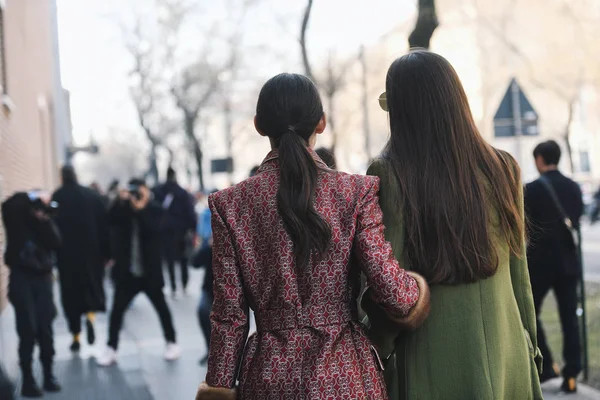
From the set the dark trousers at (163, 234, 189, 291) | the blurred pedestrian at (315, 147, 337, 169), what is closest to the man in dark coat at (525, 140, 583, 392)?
the blurred pedestrian at (315, 147, 337, 169)

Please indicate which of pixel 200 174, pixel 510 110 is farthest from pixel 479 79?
pixel 510 110

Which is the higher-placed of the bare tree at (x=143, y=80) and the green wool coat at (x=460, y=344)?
the bare tree at (x=143, y=80)

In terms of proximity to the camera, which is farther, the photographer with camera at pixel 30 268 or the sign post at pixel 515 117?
the sign post at pixel 515 117

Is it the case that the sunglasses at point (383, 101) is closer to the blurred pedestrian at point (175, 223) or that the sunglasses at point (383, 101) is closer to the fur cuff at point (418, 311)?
the fur cuff at point (418, 311)

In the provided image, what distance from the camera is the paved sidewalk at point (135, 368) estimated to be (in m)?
7.47

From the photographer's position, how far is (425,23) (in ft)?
24.7

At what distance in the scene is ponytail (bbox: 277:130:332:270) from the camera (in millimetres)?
2656

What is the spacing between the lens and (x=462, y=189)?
2812 mm

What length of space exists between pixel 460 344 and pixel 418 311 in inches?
7.3

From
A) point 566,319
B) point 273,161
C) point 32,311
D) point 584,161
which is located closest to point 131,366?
point 32,311

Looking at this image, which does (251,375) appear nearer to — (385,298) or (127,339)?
(385,298)

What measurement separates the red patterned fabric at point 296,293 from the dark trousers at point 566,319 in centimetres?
406

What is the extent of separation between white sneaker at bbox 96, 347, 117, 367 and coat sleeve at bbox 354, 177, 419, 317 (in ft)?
21.8

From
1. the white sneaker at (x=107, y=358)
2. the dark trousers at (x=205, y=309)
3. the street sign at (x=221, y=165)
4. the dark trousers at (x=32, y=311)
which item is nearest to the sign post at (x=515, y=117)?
the dark trousers at (x=205, y=309)
